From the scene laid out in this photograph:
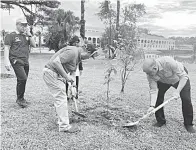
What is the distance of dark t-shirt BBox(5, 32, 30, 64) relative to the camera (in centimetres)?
443

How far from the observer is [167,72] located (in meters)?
3.40

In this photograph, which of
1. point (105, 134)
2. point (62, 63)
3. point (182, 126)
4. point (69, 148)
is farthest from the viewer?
point (182, 126)

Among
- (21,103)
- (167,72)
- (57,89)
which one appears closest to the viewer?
(57,89)

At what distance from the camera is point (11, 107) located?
4629 millimetres

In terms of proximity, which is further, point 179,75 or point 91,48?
point 179,75

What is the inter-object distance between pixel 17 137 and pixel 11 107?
151cm

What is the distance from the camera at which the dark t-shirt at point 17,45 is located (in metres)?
4.43

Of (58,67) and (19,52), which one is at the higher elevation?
(19,52)

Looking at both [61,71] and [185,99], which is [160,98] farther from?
[61,71]

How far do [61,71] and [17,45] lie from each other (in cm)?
182

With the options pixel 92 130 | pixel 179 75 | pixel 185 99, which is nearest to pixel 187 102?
pixel 185 99

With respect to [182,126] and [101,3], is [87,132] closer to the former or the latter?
[182,126]

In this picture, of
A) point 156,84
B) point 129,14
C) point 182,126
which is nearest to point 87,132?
point 156,84

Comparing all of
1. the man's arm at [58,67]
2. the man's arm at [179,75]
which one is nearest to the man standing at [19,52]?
the man's arm at [58,67]
